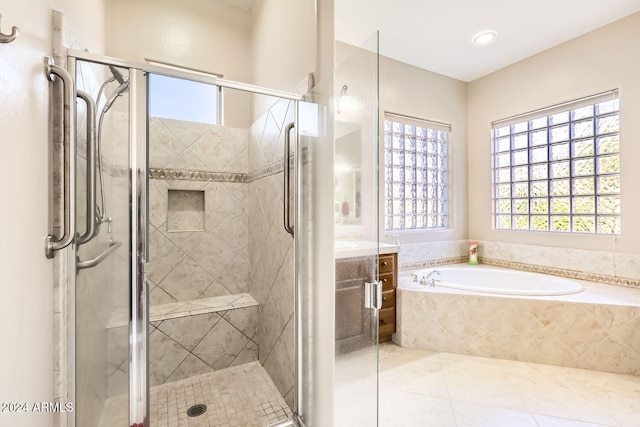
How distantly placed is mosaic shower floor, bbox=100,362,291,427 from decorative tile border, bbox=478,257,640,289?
2974 millimetres

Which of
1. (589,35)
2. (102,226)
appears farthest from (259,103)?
(589,35)

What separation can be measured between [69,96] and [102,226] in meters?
0.71

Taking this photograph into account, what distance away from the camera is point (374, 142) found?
4.11 ft

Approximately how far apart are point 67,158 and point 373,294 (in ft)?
4.48

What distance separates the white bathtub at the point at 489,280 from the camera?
8.87ft

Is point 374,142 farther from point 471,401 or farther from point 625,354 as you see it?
point 625,354

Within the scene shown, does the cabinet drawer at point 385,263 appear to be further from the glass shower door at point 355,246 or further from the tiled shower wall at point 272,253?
the glass shower door at point 355,246

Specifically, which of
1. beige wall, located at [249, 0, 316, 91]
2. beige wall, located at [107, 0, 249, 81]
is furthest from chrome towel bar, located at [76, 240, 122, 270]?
beige wall, located at [107, 0, 249, 81]

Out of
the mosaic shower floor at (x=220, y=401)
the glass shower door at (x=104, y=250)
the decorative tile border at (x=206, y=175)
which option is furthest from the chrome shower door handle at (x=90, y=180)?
the decorative tile border at (x=206, y=175)

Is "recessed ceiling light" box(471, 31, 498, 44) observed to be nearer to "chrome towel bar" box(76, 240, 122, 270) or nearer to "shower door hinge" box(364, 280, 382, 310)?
"shower door hinge" box(364, 280, 382, 310)

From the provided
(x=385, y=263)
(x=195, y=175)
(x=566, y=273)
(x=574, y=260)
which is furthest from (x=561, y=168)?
(x=195, y=175)

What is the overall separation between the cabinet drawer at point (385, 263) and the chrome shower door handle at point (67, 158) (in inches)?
85.0

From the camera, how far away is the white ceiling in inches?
92.1

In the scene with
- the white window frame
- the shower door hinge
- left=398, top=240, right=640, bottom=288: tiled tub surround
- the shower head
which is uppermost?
the white window frame
